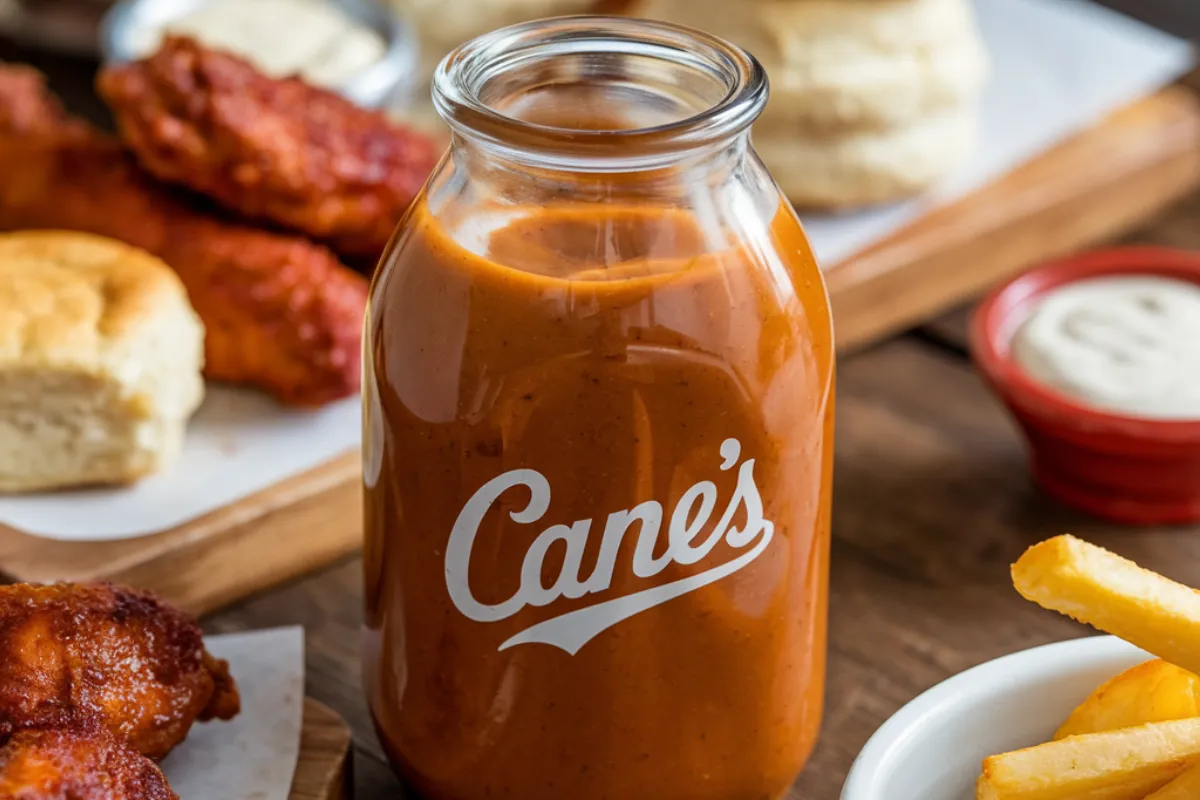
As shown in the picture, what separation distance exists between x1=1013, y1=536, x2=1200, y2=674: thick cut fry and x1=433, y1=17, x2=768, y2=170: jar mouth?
12.4 inches

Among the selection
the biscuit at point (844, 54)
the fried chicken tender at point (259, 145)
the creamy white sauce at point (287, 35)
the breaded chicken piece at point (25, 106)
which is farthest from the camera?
the creamy white sauce at point (287, 35)

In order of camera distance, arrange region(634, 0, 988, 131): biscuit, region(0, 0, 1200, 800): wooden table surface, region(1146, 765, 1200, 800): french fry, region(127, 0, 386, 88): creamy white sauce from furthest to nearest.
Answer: region(127, 0, 386, 88): creamy white sauce
region(634, 0, 988, 131): biscuit
region(0, 0, 1200, 800): wooden table surface
region(1146, 765, 1200, 800): french fry

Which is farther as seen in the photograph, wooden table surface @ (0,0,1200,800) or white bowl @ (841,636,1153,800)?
wooden table surface @ (0,0,1200,800)

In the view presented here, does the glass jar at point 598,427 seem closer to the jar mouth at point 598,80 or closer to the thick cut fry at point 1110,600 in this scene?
the jar mouth at point 598,80

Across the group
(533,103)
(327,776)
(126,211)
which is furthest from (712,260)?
(126,211)

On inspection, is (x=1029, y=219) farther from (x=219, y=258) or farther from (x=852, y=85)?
(x=219, y=258)

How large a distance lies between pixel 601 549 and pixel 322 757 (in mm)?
318

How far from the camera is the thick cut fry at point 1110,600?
892 millimetres

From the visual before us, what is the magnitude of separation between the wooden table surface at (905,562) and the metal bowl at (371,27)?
0.71 meters

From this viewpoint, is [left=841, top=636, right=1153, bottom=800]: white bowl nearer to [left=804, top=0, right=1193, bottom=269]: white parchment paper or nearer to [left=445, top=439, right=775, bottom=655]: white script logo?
[left=445, top=439, right=775, bottom=655]: white script logo

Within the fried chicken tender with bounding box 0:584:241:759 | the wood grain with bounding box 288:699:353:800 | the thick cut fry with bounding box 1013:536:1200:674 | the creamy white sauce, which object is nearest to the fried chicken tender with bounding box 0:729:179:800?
the fried chicken tender with bounding box 0:584:241:759

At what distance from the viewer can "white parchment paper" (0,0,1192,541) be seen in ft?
4.79

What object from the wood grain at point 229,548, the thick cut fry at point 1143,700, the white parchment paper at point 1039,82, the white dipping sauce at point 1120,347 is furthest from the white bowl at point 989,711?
the white parchment paper at point 1039,82

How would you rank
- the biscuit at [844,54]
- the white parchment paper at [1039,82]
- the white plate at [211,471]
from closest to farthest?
the white plate at [211,471] < the biscuit at [844,54] < the white parchment paper at [1039,82]
